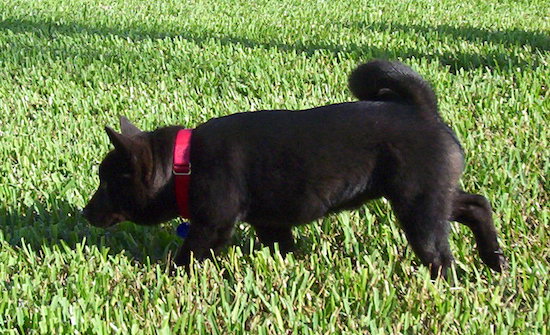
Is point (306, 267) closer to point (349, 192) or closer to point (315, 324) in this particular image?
point (349, 192)

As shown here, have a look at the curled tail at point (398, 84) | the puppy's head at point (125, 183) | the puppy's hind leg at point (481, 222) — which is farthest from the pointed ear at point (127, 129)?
the puppy's hind leg at point (481, 222)

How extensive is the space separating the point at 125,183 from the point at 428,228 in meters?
1.31

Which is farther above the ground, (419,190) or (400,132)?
(400,132)

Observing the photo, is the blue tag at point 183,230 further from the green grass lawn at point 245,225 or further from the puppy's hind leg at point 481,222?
the puppy's hind leg at point 481,222

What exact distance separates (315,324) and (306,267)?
622 millimetres

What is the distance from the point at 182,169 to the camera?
126 inches

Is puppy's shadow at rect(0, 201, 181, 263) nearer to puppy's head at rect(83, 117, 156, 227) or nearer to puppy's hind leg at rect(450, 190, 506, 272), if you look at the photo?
puppy's head at rect(83, 117, 156, 227)

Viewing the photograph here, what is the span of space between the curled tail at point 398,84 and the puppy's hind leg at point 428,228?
1.26 ft

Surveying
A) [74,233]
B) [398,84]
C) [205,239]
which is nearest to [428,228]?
[398,84]

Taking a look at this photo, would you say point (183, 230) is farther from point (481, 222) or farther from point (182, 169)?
point (481, 222)

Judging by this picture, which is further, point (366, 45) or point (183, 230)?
point (366, 45)

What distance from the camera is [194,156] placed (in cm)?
321

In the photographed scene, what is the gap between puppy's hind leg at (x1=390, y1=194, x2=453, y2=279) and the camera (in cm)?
310

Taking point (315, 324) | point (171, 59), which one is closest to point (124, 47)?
point (171, 59)
